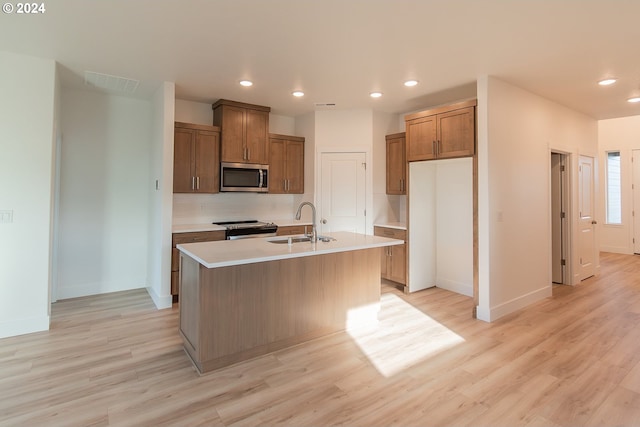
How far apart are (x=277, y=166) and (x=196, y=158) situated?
1.25 meters

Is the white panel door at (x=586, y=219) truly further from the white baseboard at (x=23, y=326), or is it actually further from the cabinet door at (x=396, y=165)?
the white baseboard at (x=23, y=326)

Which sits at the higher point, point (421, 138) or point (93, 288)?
point (421, 138)

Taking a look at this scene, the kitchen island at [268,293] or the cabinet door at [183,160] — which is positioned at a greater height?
the cabinet door at [183,160]

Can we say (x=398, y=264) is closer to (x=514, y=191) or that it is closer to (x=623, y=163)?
(x=514, y=191)

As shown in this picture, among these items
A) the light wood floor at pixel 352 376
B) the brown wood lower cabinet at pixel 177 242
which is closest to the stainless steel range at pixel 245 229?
the brown wood lower cabinet at pixel 177 242

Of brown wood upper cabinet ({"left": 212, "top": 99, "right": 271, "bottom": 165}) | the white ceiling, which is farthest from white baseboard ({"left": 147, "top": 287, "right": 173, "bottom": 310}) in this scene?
the white ceiling

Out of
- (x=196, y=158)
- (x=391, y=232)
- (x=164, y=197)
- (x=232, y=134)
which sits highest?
(x=232, y=134)

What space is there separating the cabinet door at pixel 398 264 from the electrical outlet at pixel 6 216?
4.40 metres

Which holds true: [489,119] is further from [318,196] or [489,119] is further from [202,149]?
[202,149]

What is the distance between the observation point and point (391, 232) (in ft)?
16.2

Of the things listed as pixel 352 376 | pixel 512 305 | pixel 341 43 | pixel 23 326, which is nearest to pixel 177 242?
pixel 23 326

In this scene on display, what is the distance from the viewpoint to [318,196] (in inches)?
209

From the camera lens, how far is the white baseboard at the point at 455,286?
15.1 ft

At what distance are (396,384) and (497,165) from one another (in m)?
2.65
